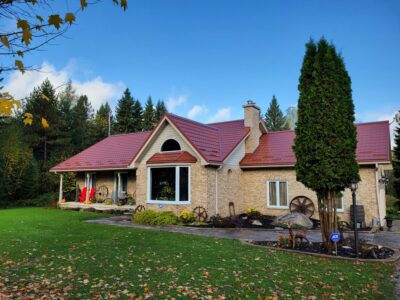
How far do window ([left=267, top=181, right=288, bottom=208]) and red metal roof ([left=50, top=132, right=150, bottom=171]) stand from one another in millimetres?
9169

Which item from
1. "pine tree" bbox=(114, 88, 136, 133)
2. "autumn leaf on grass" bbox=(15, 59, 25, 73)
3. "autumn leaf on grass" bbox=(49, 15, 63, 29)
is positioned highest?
"pine tree" bbox=(114, 88, 136, 133)

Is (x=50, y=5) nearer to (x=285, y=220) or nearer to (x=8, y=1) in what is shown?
(x=8, y=1)

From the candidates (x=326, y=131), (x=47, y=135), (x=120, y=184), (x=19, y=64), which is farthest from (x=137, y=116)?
(x=19, y=64)

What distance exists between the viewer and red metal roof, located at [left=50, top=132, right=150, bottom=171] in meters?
21.6

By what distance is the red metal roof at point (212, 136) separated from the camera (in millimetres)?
16208

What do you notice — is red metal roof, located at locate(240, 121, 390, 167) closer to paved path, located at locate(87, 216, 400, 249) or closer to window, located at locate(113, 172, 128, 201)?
paved path, located at locate(87, 216, 400, 249)

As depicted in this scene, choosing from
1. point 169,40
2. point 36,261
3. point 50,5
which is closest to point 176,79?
point 169,40

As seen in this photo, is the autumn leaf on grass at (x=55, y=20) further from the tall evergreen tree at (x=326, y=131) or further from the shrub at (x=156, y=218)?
the shrub at (x=156, y=218)

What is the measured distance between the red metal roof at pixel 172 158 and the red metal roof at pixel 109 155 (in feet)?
11.7

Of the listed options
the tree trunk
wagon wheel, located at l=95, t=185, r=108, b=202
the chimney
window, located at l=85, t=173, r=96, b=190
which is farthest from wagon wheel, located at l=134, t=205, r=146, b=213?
the tree trunk

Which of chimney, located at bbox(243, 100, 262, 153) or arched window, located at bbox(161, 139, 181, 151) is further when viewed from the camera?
chimney, located at bbox(243, 100, 262, 153)

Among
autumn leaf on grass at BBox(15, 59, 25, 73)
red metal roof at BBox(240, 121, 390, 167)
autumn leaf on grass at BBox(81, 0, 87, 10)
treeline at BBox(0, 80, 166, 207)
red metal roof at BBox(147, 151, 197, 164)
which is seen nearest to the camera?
autumn leaf on grass at BBox(81, 0, 87, 10)

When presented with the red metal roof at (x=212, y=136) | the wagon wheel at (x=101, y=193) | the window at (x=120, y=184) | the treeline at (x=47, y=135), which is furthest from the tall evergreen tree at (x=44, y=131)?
the red metal roof at (x=212, y=136)

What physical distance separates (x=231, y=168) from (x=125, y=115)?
3712cm
